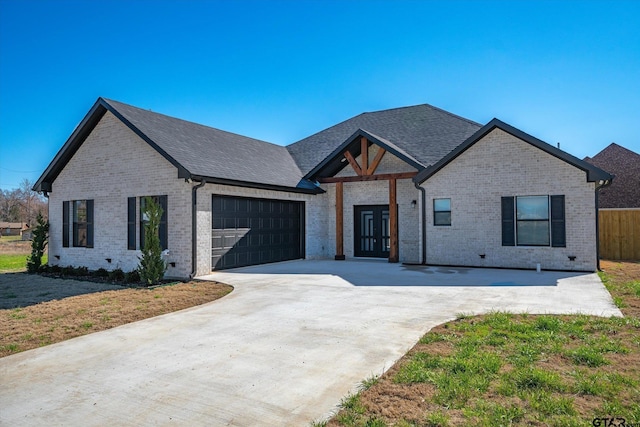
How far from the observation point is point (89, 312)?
305 inches

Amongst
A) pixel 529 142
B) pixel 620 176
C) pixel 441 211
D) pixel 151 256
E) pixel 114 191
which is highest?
pixel 620 176

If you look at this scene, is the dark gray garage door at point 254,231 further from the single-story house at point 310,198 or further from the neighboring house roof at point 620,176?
the neighboring house roof at point 620,176

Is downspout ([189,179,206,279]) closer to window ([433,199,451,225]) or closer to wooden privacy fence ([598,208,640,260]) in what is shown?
window ([433,199,451,225])

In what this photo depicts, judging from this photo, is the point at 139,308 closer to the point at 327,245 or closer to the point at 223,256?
the point at 223,256

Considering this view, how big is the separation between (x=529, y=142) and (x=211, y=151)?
1055 centimetres

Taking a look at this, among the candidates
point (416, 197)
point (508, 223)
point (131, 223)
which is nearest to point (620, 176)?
point (508, 223)

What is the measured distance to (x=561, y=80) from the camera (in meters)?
14.8

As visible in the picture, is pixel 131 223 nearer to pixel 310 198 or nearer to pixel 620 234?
pixel 310 198

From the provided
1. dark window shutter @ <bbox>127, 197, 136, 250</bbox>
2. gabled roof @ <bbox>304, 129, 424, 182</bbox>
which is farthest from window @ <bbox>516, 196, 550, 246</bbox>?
dark window shutter @ <bbox>127, 197, 136, 250</bbox>

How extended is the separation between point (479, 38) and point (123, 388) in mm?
13754

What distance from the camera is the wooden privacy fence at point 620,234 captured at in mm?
16938

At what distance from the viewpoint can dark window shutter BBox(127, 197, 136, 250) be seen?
1363 cm

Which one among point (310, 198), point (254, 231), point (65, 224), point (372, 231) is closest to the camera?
point (254, 231)

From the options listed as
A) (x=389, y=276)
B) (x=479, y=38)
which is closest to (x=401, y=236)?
(x=389, y=276)
